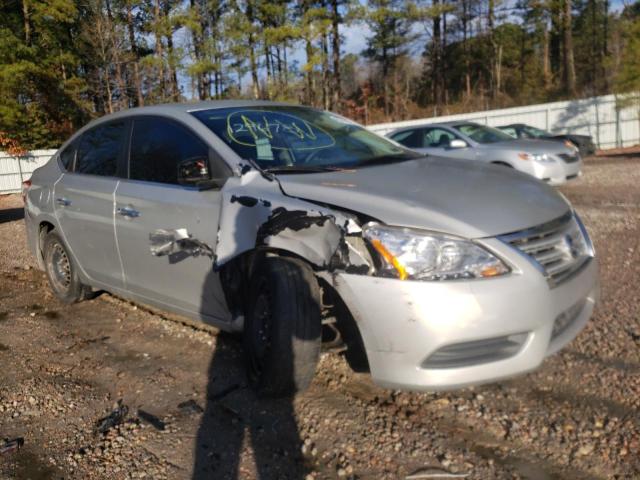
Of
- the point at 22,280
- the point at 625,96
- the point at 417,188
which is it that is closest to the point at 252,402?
the point at 417,188

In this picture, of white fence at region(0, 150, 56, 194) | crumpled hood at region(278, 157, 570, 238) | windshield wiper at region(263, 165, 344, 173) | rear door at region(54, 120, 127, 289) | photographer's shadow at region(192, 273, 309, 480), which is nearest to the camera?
photographer's shadow at region(192, 273, 309, 480)

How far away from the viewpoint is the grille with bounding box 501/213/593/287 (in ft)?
9.27

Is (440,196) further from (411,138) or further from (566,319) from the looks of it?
(411,138)

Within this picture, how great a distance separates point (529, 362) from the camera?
280 cm

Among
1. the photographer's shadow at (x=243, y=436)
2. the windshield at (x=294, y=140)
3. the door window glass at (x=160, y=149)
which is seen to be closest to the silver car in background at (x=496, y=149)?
the windshield at (x=294, y=140)

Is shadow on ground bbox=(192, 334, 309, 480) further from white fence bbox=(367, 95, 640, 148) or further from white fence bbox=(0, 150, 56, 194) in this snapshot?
white fence bbox=(367, 95, 640, 148)

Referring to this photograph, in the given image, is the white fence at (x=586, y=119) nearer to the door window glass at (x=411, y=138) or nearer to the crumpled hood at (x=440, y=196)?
the door window glass at (x=411, y=138)

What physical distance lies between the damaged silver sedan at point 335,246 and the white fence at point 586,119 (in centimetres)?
2176

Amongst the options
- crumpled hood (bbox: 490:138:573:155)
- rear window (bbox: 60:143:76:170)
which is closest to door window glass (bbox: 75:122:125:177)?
rear window (bbox: 60:143:76:170)

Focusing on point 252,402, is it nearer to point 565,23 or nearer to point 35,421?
point 35,421

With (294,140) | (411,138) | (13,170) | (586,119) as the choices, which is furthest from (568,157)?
(13,170)

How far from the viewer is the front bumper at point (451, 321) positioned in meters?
2.66

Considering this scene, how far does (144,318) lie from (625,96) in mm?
23096

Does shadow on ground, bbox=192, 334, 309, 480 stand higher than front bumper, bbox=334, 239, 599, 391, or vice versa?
front bumper, bbox=334, 239, 599, 391
